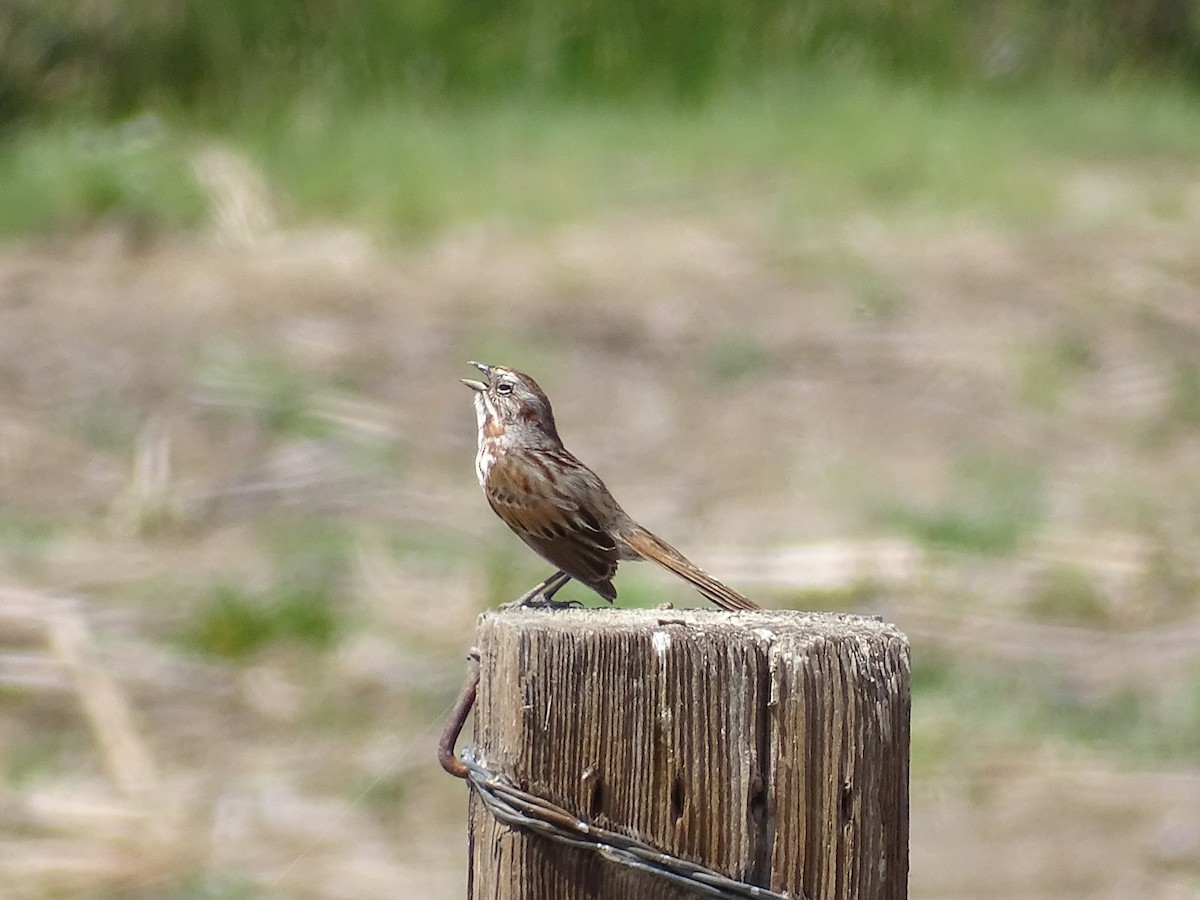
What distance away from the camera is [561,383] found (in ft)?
39.4

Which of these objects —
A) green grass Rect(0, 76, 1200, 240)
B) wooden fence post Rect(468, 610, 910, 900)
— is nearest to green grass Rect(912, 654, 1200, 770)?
green grass Rect(0, 76, 1200, 240)

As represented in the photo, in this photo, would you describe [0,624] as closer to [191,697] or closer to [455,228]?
[191,697]

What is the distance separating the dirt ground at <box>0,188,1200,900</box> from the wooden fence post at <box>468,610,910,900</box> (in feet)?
13.0

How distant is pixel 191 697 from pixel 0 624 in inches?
37.3

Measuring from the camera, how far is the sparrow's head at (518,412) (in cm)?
538

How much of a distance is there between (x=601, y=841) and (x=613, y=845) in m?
0.02

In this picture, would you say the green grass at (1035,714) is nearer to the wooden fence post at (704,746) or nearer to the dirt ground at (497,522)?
the dirt ground at (497,522)

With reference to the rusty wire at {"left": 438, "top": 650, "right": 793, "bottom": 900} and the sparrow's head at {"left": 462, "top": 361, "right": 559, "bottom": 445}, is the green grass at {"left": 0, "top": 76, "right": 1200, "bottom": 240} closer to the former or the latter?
the sparrow's head at {"left": 462, "top": 361, "right": 559, "bottom": 445}

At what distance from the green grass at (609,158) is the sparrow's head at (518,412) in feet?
26.0

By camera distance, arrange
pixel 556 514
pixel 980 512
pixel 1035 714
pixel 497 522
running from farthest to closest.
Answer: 1. pixel 980 512
2. pixel 497 522
3. pixel 1035 714
4. pixel 556 514

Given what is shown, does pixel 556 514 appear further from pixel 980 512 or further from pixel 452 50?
pixel 452 50

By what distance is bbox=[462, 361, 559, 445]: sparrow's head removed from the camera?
17.7 ft

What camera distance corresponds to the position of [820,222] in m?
14.1

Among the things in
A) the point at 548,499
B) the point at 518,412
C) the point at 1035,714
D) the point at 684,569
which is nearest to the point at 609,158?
the point at 1035,714
